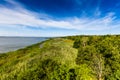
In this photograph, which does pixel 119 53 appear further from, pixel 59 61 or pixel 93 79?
pixel 59 61

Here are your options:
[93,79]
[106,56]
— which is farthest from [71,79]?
[106,56]

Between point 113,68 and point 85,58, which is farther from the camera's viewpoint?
point 85,58

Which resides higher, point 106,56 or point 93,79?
point 106,56

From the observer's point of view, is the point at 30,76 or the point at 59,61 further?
the point at 59,61

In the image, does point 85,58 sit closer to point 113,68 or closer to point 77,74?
point 113,68

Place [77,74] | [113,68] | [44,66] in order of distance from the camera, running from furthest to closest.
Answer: [113,68] < [44,66] < [77,74]

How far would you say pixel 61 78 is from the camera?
29.7 m

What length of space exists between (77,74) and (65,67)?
3658mm

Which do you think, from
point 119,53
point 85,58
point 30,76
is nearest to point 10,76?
point 30,76

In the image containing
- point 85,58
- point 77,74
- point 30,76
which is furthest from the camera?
point 85,58

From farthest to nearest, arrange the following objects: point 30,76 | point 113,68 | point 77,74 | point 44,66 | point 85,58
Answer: point 85,58 → point 113,68 → point 44,66 → point 30,76 → point 77,74

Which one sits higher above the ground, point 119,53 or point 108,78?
point 119,53

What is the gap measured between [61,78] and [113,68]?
1568 cm

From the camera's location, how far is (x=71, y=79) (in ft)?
95.4
